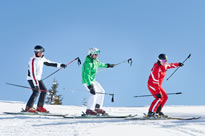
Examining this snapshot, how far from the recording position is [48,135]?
4.62 metres

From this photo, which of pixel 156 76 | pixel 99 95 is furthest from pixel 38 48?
pixel 156 76

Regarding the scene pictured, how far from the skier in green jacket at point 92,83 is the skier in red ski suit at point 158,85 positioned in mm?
1671

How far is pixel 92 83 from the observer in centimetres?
846

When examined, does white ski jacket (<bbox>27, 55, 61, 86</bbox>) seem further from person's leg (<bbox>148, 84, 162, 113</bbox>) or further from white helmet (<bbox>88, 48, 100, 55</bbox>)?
person's leg (<bbox>148, 84, 162, 113</bbox>)

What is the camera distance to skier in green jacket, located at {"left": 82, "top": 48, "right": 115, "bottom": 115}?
8375 mm

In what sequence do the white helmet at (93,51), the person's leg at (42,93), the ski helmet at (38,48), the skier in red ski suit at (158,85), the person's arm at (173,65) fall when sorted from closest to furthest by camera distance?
the skier in red ski suit at (158,85) < the person's arm at (173,65) < the white helmet at (93,51) < the ski helmet at (38,48) < the person's leg at (42,93)

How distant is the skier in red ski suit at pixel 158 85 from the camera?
8.11 m

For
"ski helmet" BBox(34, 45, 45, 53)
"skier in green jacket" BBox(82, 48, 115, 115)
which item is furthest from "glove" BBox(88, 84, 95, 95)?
"ski helmet" BBox(34, 45, 45, 53)

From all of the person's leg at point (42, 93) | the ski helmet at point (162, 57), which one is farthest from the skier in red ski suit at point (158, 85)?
the person's leg at point (42, 93)

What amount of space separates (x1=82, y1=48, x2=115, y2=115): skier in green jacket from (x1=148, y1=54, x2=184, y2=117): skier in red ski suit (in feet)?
5.48

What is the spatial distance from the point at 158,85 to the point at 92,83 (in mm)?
2083

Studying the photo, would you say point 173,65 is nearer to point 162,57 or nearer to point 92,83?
point 162,57

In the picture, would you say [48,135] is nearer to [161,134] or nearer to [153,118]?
[161,134]

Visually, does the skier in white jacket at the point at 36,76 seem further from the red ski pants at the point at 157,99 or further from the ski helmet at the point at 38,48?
the red ski pants at the point at 157,99
